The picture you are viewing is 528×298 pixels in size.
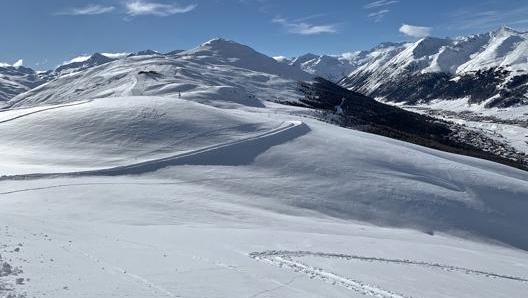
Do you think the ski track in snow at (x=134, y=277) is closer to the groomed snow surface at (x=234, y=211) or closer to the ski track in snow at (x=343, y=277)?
the groomed snow surface at (x=234, y=211)

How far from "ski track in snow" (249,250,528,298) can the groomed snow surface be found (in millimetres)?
111

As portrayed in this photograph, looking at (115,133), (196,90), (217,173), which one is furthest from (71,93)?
(217,173)

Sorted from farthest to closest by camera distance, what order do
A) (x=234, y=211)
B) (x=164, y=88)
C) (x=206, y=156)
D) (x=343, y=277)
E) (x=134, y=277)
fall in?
(x=164, y=88)
(x=206, y=156)
(x=234, y=211)
(x=343, y=277)
(x=134, y=277)

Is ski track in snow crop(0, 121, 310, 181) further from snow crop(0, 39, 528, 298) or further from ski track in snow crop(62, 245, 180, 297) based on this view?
ski track in snow crop(62, 245, 180, 297)

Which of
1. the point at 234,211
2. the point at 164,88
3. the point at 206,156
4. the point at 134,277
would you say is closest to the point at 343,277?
the point at 134,277

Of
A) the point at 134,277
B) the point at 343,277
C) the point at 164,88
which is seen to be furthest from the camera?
the point at 164,88

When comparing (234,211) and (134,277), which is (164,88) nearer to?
(234,211)

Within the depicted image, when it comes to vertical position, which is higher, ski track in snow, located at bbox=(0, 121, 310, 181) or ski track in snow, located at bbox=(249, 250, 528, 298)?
ski track in snow, located at bbox=(0, 121, 310, 181)

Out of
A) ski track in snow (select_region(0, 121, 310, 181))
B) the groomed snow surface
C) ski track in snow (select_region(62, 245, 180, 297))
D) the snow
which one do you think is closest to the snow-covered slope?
the snow

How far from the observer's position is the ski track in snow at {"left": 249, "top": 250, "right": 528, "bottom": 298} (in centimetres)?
1862

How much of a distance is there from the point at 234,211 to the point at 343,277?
578 inches

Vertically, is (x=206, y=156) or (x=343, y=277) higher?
(x=206, y=156)

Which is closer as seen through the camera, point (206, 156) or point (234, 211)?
point (234, 211)

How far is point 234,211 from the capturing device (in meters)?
33.5
